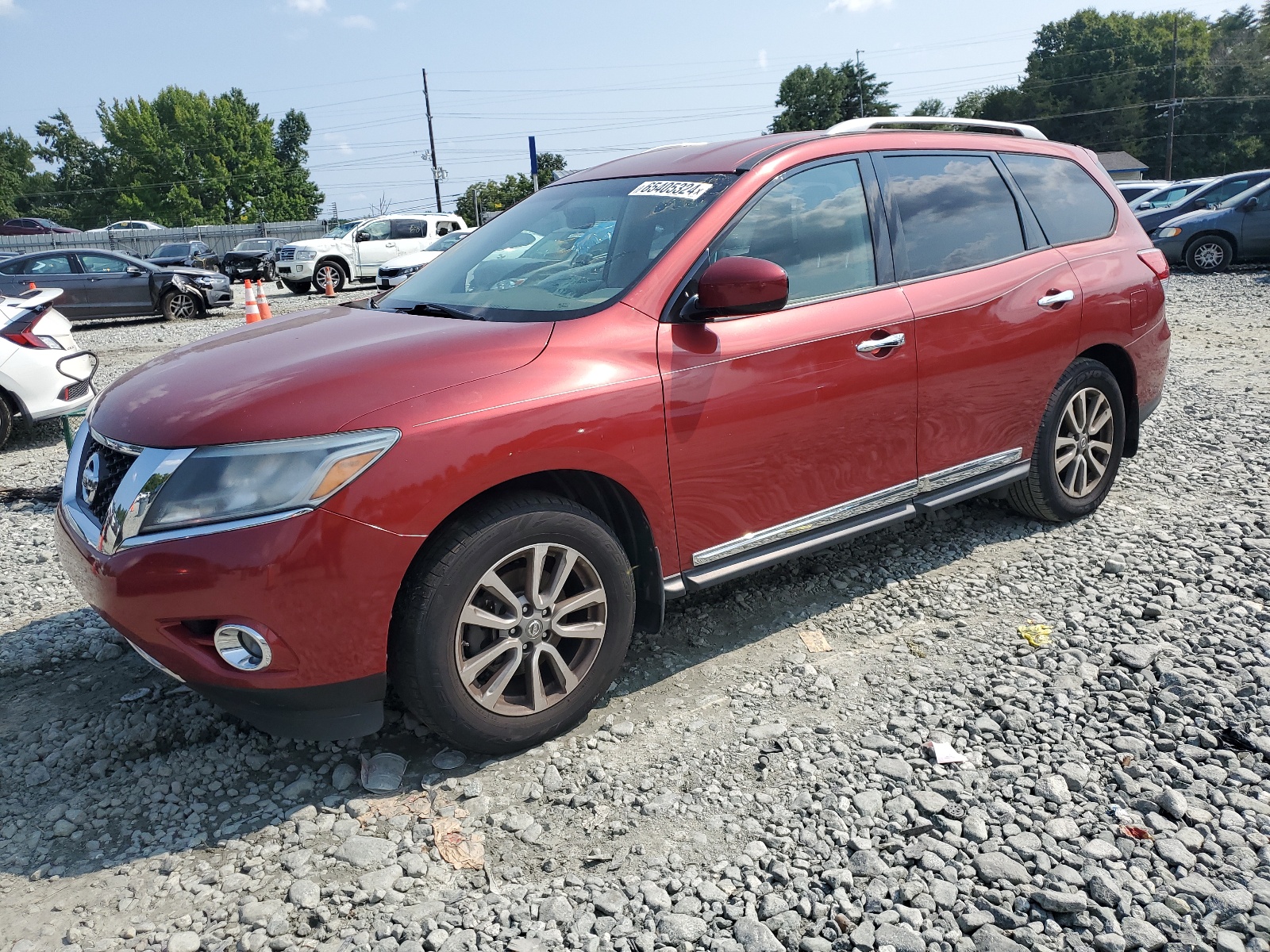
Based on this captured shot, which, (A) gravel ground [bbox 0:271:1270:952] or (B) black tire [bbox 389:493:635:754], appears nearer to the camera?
→ (A) gravel ground [bbox 0:271:1270:952]

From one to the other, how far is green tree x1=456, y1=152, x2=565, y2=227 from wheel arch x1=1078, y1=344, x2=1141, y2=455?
4573 centimetres

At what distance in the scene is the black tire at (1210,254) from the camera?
1620cm

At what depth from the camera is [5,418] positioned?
23.9 feet

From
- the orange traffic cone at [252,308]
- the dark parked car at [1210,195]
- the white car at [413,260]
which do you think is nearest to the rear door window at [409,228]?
the white car at [413,260]

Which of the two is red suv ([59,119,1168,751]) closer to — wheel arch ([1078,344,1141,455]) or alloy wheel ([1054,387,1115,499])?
alloy wheel ([1054,387,1115,499])

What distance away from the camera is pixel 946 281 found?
3891 millimetres

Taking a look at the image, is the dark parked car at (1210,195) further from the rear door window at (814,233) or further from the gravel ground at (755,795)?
the gravel ground at (755,795)

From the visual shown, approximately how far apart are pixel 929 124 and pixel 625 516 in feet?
8.30

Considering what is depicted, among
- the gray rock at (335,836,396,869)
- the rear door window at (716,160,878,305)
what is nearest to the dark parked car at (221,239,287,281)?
the rear door window at (716,160,878,305)

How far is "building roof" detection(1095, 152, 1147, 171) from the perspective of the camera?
65250 mm

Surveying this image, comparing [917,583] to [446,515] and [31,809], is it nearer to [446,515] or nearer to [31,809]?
[446,515]

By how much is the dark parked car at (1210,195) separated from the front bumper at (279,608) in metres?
18.3

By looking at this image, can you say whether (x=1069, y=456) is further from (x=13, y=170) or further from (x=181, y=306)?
(x=13, y=170)

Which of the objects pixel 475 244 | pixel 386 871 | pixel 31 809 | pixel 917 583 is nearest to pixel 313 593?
pixel 386 871
